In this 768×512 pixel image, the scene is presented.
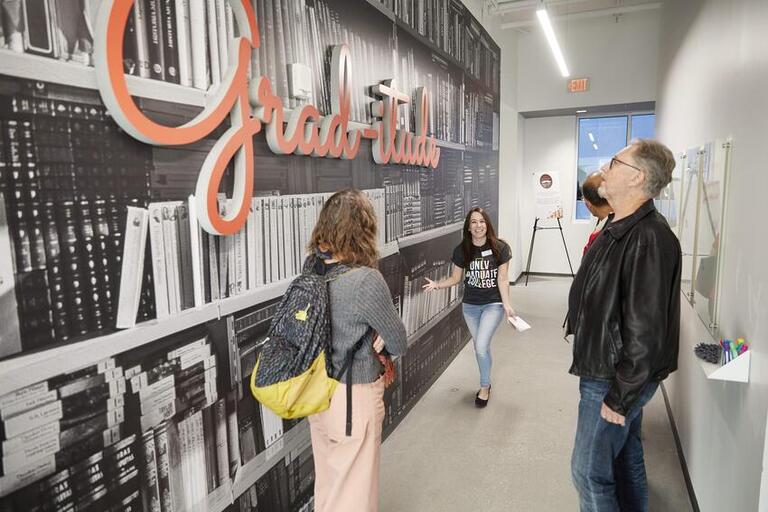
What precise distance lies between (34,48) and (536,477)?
2975 millimetres

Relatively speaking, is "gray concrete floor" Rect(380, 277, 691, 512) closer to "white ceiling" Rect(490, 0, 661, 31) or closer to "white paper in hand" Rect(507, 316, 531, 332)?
"white paper in hand" Rect(507, 316, 531, 332)

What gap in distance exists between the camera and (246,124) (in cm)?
181

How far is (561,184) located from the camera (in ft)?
28.1

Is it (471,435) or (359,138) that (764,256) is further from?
(471,435)

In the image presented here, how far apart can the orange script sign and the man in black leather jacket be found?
125 cm

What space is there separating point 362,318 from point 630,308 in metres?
0.93

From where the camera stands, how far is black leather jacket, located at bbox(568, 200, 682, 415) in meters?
1.70

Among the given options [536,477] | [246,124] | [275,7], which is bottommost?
[536,477]

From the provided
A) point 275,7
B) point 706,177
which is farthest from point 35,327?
point 706,177

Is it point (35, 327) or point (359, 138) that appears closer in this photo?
point (35, 327)

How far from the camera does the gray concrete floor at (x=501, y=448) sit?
270cm

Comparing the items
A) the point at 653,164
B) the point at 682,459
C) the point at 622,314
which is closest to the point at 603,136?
the point at 682,459

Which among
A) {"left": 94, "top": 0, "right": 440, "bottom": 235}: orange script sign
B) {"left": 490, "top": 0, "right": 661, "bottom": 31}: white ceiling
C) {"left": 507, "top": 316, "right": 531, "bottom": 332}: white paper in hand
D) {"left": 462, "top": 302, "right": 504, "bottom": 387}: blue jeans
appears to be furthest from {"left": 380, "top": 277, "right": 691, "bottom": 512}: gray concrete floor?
{"left": 490, "top": 0, "right": 661, "bottom": 31}: white ceiling

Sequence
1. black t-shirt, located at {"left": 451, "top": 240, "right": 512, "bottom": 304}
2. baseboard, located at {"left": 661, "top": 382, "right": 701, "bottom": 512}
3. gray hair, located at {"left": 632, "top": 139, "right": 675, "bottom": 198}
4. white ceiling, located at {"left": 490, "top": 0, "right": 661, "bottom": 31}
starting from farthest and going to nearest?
white ceiling, located at {"left": 490, "top": 0, "right": 661, "bottom": 31}
black t-shirt, located at {"left": 451, "top": 240, "right": 512, "bottom": 304}
baseboard, located at {"left": 661, "top": 382, "right": 701, "bottom": 512}
gray hair, located at {"left": 632, "top": 139, "right": 675, "bottom": 198}
